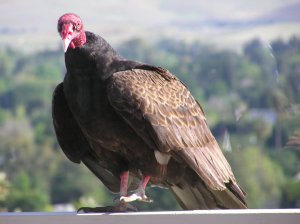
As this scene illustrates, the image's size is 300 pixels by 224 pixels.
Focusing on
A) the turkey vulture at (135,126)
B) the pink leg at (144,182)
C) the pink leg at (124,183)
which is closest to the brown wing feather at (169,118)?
the turkey vulture at (135,126)

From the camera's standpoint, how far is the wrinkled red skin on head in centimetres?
421

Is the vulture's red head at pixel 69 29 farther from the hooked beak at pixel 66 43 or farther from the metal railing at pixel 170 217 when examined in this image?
the metal railing at pixel 170 217

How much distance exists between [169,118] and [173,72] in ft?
65.1

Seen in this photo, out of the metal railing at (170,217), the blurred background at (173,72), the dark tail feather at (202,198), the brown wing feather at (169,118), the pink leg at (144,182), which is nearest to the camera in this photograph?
the metal railing at (170,217)

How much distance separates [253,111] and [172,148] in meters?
18.5

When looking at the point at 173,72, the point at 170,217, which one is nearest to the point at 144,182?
the point at 170,217

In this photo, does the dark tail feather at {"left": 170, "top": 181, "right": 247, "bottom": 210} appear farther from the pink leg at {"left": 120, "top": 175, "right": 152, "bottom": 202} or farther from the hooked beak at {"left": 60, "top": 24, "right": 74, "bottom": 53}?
the hooked beak at {"left": 60, "top": 24, "right": 74, "bottom": 53}

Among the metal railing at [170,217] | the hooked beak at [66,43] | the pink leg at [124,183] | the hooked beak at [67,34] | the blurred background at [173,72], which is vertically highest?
the hooked beak at [67,34]

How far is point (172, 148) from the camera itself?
4180mm

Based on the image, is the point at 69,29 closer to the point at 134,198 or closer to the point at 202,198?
the point at 134,198

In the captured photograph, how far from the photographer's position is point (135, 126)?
4.12 m

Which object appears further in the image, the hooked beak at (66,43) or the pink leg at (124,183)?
the pink leg at (124,183)

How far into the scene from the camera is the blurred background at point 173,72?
823 inches

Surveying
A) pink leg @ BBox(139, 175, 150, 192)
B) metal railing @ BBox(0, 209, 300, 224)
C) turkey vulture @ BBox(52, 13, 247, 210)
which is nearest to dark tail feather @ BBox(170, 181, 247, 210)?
turkey vulture @ BBox(52, 13, 247, 210)
